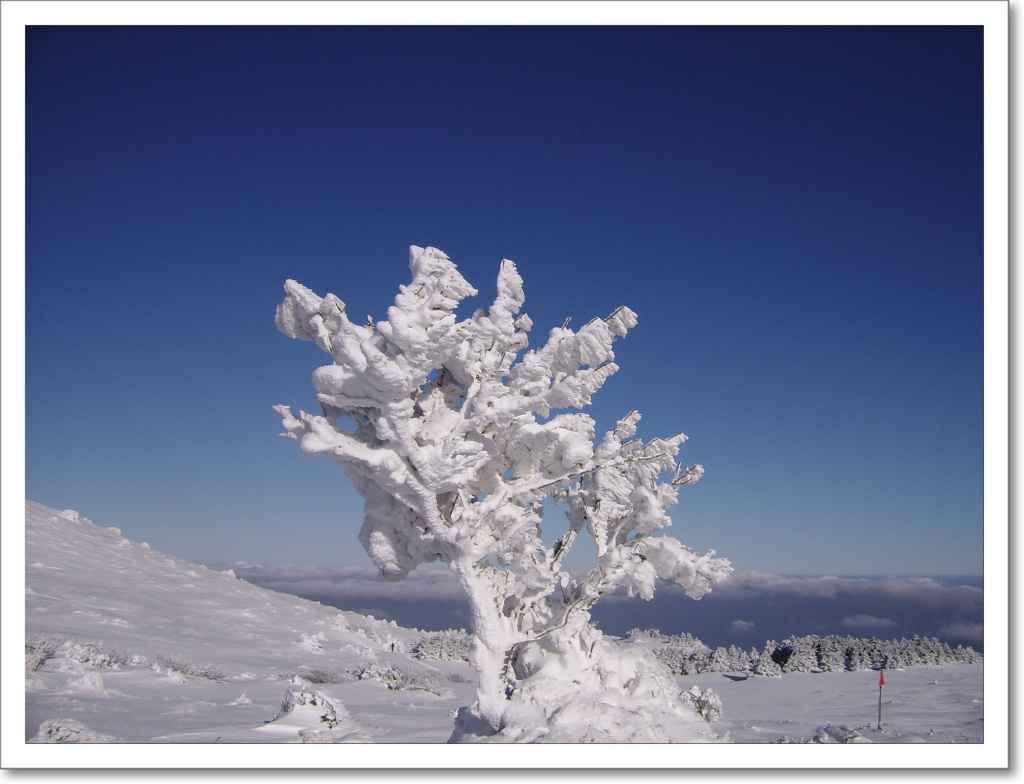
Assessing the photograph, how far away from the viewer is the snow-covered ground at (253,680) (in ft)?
30.9

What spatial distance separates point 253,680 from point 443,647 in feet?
40.4

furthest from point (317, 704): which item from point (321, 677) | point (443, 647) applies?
point (443, 647)

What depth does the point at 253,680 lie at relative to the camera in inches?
596

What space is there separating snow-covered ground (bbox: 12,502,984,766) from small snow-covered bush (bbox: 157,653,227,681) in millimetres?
38

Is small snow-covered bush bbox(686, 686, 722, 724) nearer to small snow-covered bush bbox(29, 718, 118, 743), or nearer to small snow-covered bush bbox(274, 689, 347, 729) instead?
small snow-covered bush bbox(274, 689, 347, 729)

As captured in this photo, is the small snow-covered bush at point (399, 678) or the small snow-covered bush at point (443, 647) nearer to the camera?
the small snow-covered bush at point (399, 678)

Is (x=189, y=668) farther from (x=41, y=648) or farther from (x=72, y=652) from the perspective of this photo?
(x=41, y=648)

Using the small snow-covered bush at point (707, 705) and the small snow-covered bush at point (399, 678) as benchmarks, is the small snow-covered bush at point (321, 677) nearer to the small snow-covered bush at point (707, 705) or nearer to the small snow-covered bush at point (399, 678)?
the small snow-covered bush at point (399, 678)

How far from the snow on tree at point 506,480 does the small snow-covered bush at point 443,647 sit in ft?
57.3

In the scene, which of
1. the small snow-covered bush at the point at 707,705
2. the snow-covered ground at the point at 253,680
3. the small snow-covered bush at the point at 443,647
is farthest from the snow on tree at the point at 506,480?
the small snow-covered bush at the point at 443,647

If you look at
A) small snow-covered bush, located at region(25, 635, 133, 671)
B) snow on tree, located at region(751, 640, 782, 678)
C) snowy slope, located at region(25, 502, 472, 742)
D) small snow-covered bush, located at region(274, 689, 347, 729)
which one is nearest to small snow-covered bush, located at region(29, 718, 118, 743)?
snowy slope, located at region(25, 502, 472, 742)
